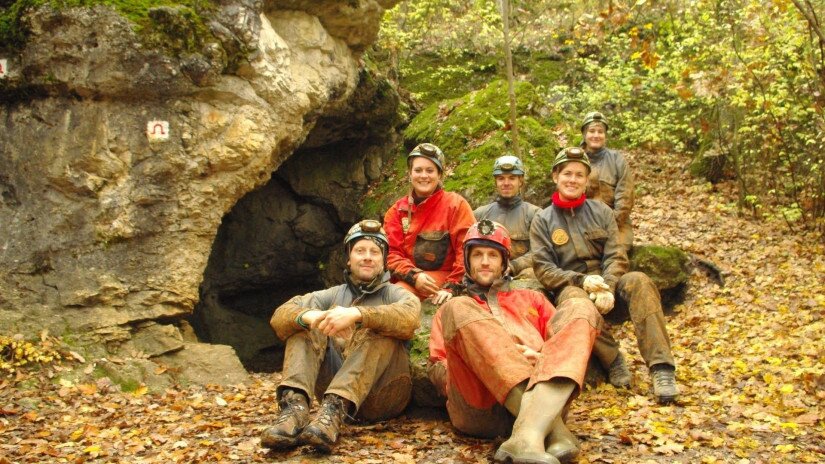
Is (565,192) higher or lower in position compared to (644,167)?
lower

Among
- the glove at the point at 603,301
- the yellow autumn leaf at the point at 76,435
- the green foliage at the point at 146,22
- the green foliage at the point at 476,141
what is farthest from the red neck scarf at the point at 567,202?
the green foliage at the point at 146,22

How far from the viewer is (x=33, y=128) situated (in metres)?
7.30

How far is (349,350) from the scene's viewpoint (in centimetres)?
468

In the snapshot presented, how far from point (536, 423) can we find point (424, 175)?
334 centimetres

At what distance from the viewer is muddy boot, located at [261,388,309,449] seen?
4117 millimetres

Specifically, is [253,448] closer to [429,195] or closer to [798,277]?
[429,195]

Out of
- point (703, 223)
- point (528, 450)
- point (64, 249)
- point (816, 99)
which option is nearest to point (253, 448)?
point (528, 450)

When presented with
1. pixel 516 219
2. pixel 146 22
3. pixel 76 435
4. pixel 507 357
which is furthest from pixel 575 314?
pixel 146 22

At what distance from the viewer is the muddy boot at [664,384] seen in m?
5.11

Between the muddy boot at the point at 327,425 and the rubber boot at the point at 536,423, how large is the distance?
108cm

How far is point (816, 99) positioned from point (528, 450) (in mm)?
6484

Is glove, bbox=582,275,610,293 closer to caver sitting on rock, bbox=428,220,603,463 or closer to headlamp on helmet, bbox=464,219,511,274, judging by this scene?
caver sitting on rock, bbox=428,220,603,463

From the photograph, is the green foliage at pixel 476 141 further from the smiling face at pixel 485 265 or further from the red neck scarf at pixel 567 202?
the smiling face at pixel 485 265

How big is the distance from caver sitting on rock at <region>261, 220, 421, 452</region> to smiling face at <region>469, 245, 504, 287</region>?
1.59 feet
